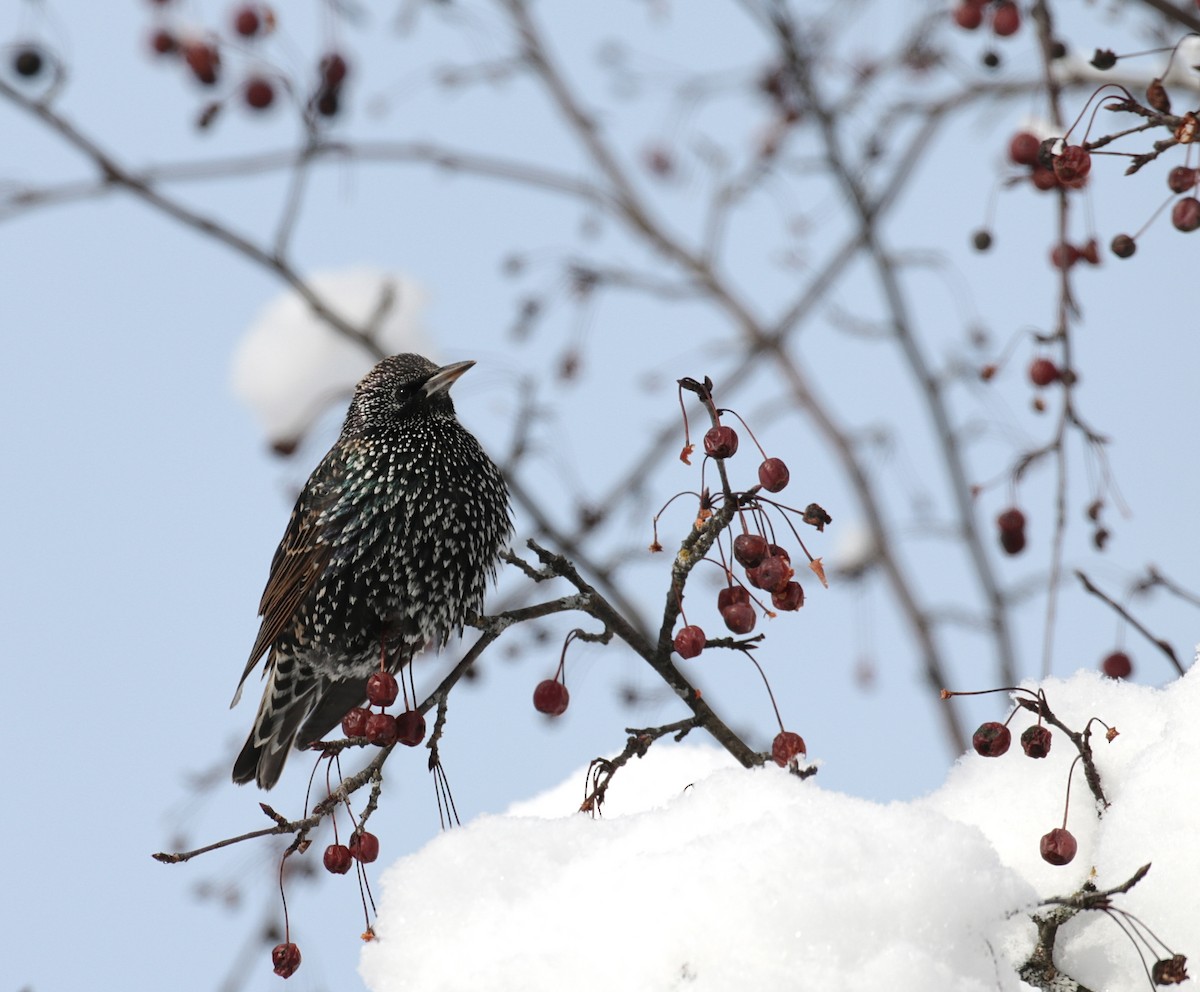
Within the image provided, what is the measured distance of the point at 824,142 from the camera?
4.46m

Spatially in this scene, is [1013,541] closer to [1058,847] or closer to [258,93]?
[1058,847]

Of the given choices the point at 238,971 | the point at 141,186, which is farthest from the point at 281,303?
the point at 238,971

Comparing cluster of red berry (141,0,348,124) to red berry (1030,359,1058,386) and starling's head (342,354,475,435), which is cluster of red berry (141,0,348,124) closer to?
starling's head (342,354,475,435)

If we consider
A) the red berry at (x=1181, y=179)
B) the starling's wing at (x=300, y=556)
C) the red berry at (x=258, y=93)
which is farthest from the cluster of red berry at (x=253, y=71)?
the red berry at (x=1181, y=179)

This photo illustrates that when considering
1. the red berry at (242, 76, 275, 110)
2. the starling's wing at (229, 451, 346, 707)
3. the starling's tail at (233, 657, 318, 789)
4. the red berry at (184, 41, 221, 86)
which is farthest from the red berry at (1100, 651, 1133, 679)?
the red berry at (184, 41, 221, 86)

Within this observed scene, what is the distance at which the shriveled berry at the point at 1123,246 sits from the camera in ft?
8.55

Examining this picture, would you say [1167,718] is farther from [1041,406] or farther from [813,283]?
[813,283]

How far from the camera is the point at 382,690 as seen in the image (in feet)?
7.70

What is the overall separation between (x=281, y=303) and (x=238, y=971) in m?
3.07

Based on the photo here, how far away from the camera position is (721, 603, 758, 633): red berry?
2.03 m

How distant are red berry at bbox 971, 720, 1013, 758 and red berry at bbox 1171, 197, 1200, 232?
118 cm

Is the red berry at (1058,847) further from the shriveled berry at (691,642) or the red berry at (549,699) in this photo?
the red berry at (549,699)

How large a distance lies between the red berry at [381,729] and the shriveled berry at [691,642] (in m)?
0.59

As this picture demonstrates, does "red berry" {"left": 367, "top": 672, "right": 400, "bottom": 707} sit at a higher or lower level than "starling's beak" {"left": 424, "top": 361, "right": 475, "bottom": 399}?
lower
